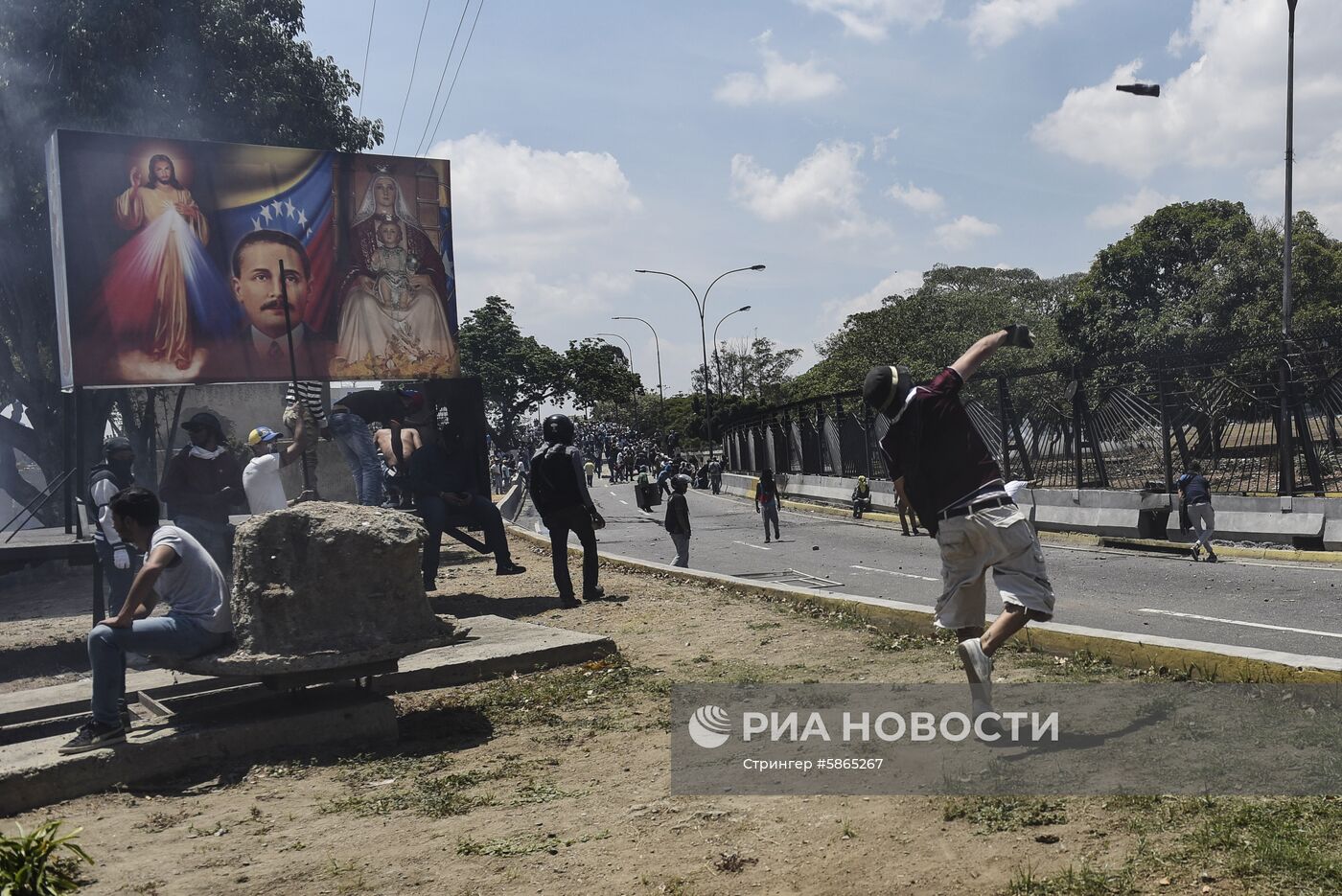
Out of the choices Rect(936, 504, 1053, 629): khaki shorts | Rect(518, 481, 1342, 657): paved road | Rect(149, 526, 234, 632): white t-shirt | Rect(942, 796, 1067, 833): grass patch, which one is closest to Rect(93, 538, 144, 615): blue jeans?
Rect(149, 526, 234, 632): white t-shirt

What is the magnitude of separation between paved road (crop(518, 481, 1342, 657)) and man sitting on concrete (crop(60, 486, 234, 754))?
5.51 m

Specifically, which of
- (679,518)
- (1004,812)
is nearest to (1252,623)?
(1004,812)

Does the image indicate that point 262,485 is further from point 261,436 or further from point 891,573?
point 891,573

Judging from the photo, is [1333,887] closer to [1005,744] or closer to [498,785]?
[1005,744]

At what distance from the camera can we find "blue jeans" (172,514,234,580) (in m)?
8.36

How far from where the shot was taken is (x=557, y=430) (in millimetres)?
9992

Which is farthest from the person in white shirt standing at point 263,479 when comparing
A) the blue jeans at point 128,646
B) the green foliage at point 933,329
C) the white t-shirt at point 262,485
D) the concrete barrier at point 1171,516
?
the green foliage at point 933,329

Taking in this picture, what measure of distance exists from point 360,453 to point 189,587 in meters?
5.29

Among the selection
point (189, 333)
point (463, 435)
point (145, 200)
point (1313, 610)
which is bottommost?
point (1313, 610)

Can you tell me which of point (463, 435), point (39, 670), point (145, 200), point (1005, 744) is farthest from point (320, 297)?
point (1005, 744)

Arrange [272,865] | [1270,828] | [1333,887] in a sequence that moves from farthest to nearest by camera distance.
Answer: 1. [272,865]
2. [1270,828]
3. [1333,887]

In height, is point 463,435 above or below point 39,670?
above

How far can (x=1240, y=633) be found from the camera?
7938 millimetres

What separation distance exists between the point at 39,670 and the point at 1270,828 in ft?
30.3
